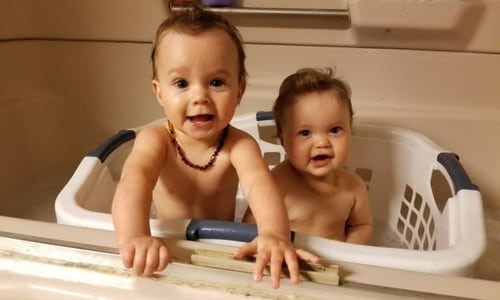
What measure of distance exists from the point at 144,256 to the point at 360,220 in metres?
0.55

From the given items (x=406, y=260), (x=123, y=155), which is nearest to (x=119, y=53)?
(x=123, y=155)

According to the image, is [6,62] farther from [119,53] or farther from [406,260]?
[406,260]

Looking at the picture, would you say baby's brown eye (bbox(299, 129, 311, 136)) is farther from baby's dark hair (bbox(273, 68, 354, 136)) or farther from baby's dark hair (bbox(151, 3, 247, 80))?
baby's dark hair (bbox(151, 3, 247, 80))

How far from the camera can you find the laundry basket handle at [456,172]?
81cm

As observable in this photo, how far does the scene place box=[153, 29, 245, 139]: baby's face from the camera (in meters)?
0.70

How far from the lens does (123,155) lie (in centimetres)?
103

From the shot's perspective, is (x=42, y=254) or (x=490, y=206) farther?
(x=490, y=206)

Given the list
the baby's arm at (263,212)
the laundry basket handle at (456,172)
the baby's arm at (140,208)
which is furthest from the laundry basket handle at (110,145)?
the laundry basket handle at (456,172)

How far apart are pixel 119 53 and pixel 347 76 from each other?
0.55 m

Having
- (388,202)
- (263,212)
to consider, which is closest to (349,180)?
(388,202)

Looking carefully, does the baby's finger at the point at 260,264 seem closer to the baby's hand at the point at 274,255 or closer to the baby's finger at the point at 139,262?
the baby's hand at the point at 274,255

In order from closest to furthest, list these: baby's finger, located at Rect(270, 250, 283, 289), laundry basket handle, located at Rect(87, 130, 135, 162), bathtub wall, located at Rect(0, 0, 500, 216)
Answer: baby's finger, located at Rect(270, 250, 283, 289)
laundry basket handle, located at Rect(87, 130, 135, 162)
bathtub wall, located at Rect(0, 0, 500, 216)

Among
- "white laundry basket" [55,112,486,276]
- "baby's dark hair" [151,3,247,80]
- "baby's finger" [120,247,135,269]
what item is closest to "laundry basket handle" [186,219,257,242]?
"white laundry basket" [55,112,486,276]

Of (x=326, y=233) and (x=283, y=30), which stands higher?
(x=283, y=30)
